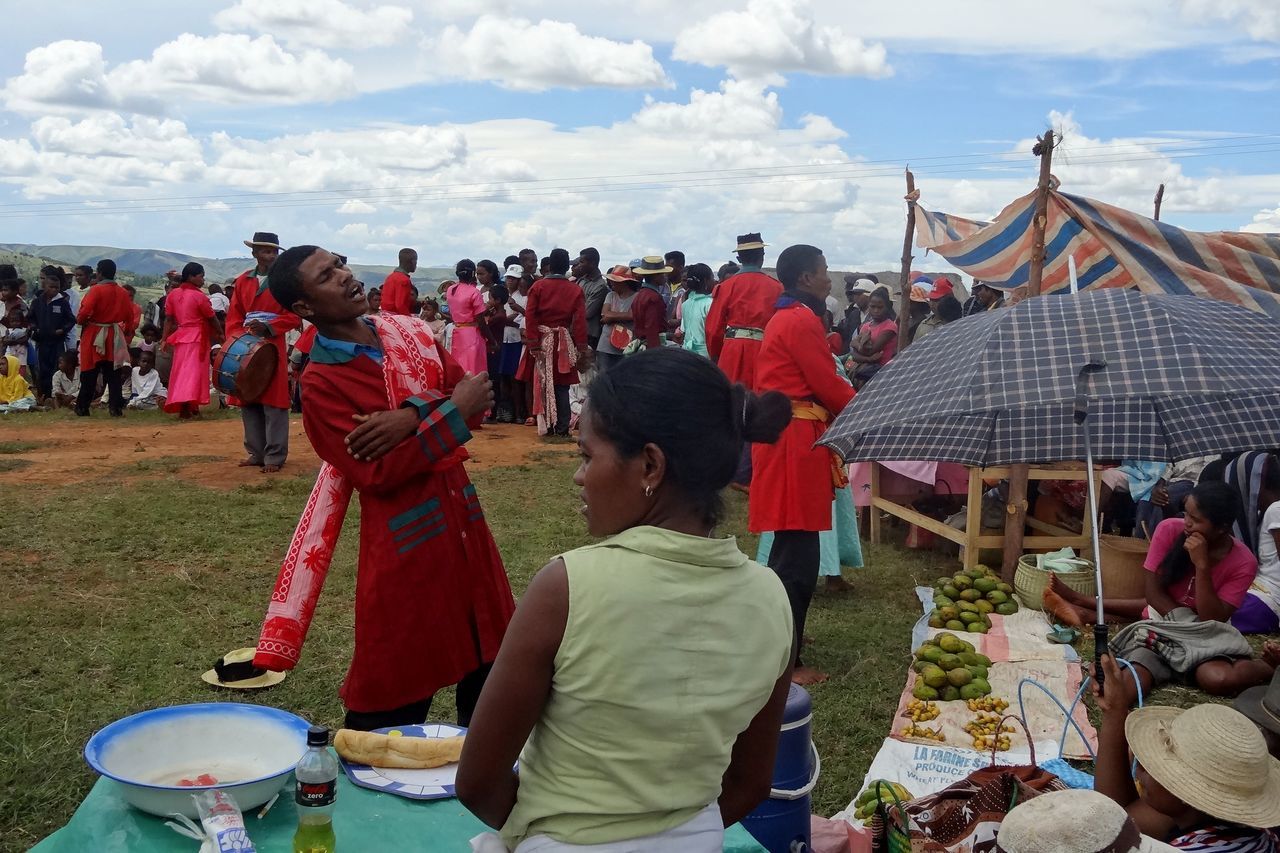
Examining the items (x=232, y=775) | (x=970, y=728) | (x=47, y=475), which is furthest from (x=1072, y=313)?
(x=47, y=475)

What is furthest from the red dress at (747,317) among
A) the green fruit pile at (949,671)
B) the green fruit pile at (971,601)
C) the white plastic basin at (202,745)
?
the white plastic basin at (202,745)

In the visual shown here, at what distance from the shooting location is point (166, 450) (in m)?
11.6

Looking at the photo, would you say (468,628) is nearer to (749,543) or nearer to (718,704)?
(718,704)

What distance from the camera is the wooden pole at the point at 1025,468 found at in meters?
6.61

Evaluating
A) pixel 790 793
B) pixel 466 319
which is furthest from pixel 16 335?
pixel 790 793

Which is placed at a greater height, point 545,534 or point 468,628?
point 468,628

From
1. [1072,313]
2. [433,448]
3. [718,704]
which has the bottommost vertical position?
[718,704]

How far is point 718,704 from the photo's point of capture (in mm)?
1841

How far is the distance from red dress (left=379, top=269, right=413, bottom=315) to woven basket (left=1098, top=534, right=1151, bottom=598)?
8.27 metres

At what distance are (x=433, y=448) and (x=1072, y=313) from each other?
2166mm

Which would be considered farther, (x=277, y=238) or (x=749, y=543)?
(x=277, y=238)

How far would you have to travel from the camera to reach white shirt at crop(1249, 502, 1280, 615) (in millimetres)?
6012

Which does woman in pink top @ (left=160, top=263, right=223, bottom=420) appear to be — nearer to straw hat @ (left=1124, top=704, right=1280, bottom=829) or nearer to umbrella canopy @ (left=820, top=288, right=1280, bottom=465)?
umbrella canopy @ (left=820, top=288, right=1280, bottom=465)

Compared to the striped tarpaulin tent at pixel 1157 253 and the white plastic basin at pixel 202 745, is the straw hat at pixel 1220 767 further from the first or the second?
the striped tarpaulin tent at pixel 1157 253
